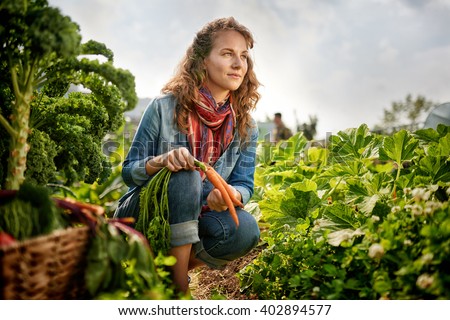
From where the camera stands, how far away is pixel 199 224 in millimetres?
2234

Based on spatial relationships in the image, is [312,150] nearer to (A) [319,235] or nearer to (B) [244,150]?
(B) [244,150]

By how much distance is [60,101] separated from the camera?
205 centimetres

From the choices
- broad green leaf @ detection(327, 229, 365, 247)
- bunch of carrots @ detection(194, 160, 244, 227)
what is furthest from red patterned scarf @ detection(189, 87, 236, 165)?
broad green leaf @ detection(327, 229, 365, 247)

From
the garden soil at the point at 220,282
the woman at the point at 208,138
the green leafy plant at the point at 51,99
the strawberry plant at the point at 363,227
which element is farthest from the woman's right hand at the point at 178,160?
the garden soil at the point at 220,282

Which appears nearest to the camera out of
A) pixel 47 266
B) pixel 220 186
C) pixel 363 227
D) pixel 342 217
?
pixel 47 266

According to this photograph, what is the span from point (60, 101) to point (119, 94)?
28cm

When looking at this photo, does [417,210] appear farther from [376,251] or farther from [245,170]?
[245,170]

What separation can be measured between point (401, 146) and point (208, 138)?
97 cm

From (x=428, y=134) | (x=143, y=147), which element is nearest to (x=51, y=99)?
(x=143, y=147)

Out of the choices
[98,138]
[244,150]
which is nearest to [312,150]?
[244,150]

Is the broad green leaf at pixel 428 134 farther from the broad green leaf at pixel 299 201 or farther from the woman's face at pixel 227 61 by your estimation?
the woman's face at pixel 227 61

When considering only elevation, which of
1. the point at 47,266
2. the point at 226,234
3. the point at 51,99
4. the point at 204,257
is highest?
the point at 51,99

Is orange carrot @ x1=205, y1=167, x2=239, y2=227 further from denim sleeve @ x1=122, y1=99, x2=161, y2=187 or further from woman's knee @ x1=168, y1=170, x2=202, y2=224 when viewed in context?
denim sleeve @ x1=122, y1=99, x2=161, y2=187

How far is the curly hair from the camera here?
224 centimetres
